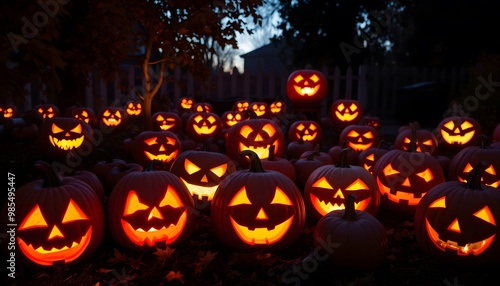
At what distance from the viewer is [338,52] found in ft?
52.3

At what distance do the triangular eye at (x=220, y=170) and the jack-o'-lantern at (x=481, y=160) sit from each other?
2737mm

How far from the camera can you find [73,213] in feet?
10.4

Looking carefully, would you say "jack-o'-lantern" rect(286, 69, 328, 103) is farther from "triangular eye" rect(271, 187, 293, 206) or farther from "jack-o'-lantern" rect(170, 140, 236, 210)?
"triangular eye" rect(271, 187, 293, 206)

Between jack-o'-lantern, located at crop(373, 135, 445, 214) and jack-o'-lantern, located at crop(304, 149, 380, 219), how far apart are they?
458 mm

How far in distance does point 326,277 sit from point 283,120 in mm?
7434

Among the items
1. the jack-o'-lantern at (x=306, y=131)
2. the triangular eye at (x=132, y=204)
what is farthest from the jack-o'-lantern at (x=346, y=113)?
the triangular eye at (x=132, y=204)

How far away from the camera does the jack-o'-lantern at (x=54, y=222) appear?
3057 mm

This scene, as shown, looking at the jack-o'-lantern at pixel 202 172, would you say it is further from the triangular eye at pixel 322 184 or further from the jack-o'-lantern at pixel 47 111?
the jack-o'-lantern at pixel 47 111

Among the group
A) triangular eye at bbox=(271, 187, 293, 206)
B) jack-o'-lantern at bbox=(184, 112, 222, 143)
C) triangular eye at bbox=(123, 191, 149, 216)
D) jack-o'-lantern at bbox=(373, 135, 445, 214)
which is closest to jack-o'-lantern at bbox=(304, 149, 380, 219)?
jack-o'-lantern at bbox=(373, 135, 445, 214)

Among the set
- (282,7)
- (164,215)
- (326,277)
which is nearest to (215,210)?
(164,215)

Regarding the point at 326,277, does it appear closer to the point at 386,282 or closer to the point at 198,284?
the point at 386,282

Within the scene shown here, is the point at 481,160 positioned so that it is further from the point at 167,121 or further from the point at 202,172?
the point at 167,121

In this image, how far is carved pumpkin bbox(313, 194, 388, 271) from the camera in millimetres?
3064

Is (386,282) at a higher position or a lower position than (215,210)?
lower
